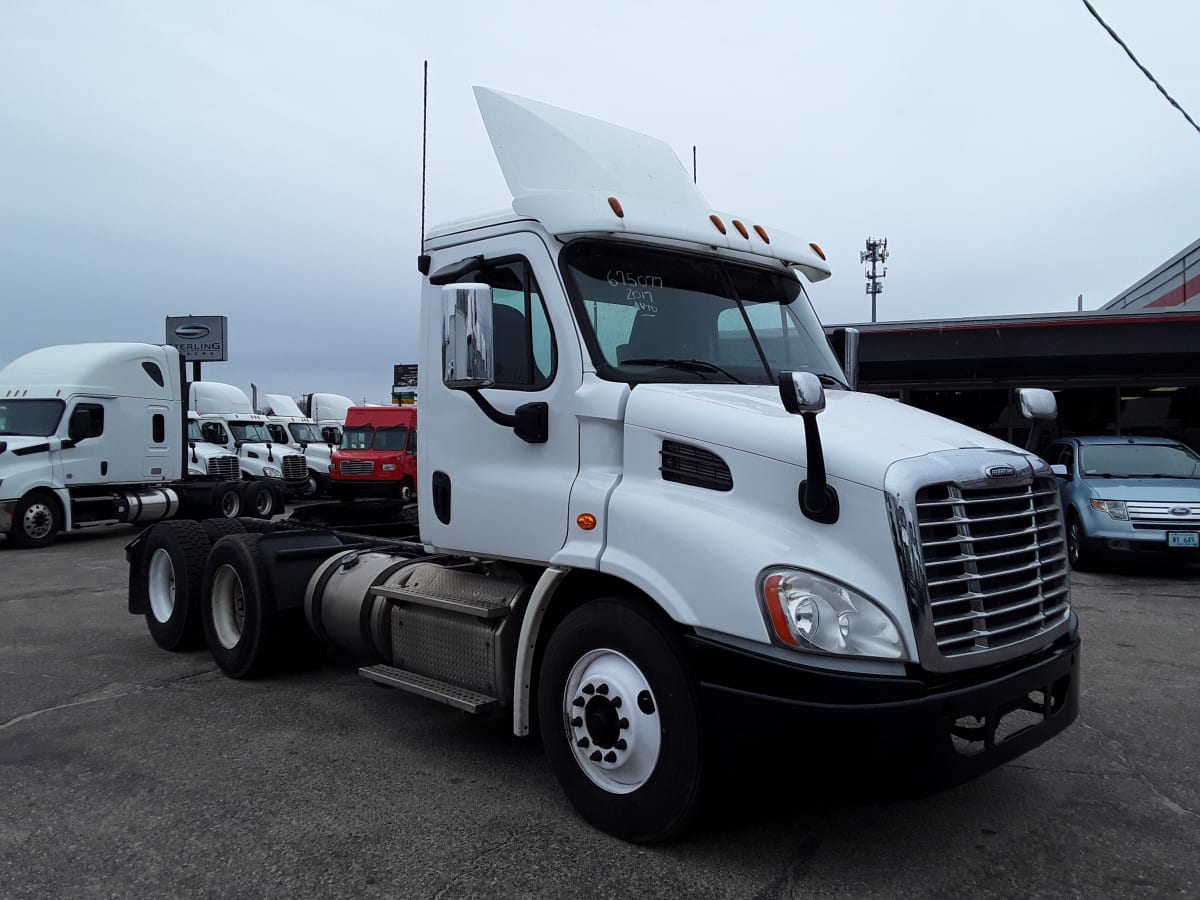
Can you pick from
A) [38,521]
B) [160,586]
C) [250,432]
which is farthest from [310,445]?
[160,586]

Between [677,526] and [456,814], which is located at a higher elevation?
[677,526]

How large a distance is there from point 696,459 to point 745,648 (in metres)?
0.79

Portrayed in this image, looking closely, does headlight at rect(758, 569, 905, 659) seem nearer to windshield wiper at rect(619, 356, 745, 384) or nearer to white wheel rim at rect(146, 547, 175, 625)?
windshield wiper at rect(619, 356, 745, 384)

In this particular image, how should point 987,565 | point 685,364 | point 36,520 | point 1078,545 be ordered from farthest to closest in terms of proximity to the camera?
point 36,520, point 1078,545, point 685,364, point 987,565

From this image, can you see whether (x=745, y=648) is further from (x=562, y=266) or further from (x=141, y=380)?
(x=141, y=380)

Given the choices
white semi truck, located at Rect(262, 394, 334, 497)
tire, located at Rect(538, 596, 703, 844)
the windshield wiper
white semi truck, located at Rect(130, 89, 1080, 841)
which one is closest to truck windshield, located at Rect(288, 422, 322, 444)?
white semi truck, located at Rect(262, 394, 334, 497)

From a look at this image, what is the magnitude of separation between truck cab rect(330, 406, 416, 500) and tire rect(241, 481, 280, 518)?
142 inches

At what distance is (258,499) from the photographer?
743 inches

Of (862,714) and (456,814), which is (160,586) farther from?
(862,714)

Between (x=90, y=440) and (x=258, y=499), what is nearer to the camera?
(x=90, y=440)

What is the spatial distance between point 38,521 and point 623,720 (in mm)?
14374

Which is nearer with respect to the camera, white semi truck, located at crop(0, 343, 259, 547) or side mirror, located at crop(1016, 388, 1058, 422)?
side mirror, located at crop(1016, 388, 1058, 422)

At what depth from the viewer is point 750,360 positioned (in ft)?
14.4

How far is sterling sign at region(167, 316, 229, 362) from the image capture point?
37.9 m
